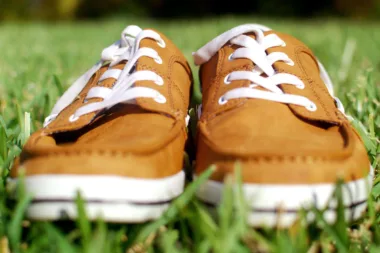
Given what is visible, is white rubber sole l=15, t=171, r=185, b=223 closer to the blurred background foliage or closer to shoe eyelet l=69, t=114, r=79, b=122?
shoe eyelet l=69, t=114, r=79, b=122

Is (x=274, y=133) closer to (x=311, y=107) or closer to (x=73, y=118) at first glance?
(x=311, y=107)

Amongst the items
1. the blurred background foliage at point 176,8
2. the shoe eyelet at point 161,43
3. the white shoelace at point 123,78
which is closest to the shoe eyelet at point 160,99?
the white shoelace at point 123,78

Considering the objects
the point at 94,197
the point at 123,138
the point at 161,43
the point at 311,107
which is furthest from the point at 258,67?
the point at 94,197

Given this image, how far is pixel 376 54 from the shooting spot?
13.4 ft

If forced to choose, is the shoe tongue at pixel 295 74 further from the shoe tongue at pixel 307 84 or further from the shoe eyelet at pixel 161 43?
the shoe eyelet at pixel 161 43

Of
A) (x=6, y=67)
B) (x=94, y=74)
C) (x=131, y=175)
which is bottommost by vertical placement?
(x=6, y=67)

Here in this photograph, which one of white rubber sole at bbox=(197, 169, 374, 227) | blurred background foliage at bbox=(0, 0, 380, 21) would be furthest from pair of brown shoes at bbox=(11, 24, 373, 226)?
blurred background foliage at bbox=(0, 0, 380, 21)

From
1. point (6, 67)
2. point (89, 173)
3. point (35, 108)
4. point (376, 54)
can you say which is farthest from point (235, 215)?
point (376, 54)

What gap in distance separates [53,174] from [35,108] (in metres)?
1.01

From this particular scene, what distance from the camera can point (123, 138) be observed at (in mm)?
1252

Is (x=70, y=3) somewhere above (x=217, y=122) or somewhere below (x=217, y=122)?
below

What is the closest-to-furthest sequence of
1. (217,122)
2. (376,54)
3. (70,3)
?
(217,122), (376,54), (70,3)

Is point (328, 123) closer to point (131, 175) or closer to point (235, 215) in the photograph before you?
point (235, 215)

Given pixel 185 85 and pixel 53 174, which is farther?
pixel 185 85
